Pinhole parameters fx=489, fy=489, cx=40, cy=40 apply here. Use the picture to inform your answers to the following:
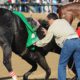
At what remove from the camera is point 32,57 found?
1048cm

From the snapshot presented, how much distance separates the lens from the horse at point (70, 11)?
43.2ft

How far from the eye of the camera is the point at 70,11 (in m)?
13.4

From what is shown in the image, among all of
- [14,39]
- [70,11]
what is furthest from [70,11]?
[14,39]

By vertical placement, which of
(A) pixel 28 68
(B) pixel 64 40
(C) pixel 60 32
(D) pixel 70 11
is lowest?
(A) pixel 28 68

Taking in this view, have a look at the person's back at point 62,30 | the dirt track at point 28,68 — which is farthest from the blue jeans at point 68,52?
the dirt track at point 28,68

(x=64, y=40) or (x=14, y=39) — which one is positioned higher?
(x=64, y=40)

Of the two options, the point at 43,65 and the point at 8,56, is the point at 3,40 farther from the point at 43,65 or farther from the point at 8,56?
the point at 43,65

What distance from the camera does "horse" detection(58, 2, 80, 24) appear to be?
1316 centimetres

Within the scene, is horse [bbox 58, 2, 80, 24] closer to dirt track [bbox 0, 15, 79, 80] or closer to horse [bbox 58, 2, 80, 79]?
horse [bbox 58, 2, 80, 79]

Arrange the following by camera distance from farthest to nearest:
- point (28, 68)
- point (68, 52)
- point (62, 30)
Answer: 1. point (28, 68)
2. point (62, 30)
3. point (68, 52)

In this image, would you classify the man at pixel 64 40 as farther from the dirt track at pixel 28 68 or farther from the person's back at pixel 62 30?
the dirt track at pixel 28 68

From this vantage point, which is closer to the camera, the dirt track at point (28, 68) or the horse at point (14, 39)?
the horse at point (14, 39)

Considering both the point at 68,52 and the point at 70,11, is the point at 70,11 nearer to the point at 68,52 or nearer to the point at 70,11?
the point at 70,11

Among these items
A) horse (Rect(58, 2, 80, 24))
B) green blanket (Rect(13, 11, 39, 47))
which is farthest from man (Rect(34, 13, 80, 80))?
horse (Rect(58, 2, 80, 24))
